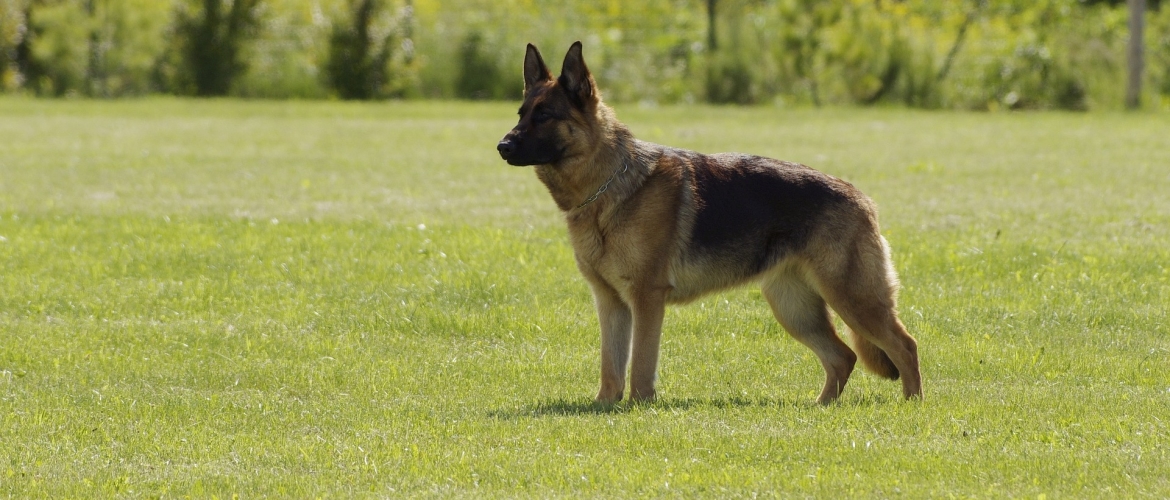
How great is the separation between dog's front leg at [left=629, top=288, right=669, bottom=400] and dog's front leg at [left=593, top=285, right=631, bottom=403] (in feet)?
0.39

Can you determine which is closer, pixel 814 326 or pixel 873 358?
pixel 873 358

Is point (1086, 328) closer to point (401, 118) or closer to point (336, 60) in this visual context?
point (401, 118)

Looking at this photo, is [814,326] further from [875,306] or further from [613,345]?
[613,345]

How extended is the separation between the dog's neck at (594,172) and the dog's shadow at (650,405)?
3.30 ft

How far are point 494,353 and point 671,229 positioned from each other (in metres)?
1.88

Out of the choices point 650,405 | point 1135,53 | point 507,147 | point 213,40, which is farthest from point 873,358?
point 213,40

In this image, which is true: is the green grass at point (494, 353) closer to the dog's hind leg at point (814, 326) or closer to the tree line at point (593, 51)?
the dog's hind leg at point (814, 326)

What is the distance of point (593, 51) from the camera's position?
99.0ft

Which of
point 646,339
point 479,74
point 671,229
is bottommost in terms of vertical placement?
point 646,339

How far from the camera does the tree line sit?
28.1 meters

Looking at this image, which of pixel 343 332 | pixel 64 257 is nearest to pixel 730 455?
pixel 343 332

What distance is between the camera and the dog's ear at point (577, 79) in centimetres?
670

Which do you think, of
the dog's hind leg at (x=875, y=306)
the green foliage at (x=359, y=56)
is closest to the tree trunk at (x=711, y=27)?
the green foliage at (x=359, y=56)

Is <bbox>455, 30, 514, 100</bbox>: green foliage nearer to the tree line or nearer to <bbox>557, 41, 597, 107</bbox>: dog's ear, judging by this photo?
the tree line
